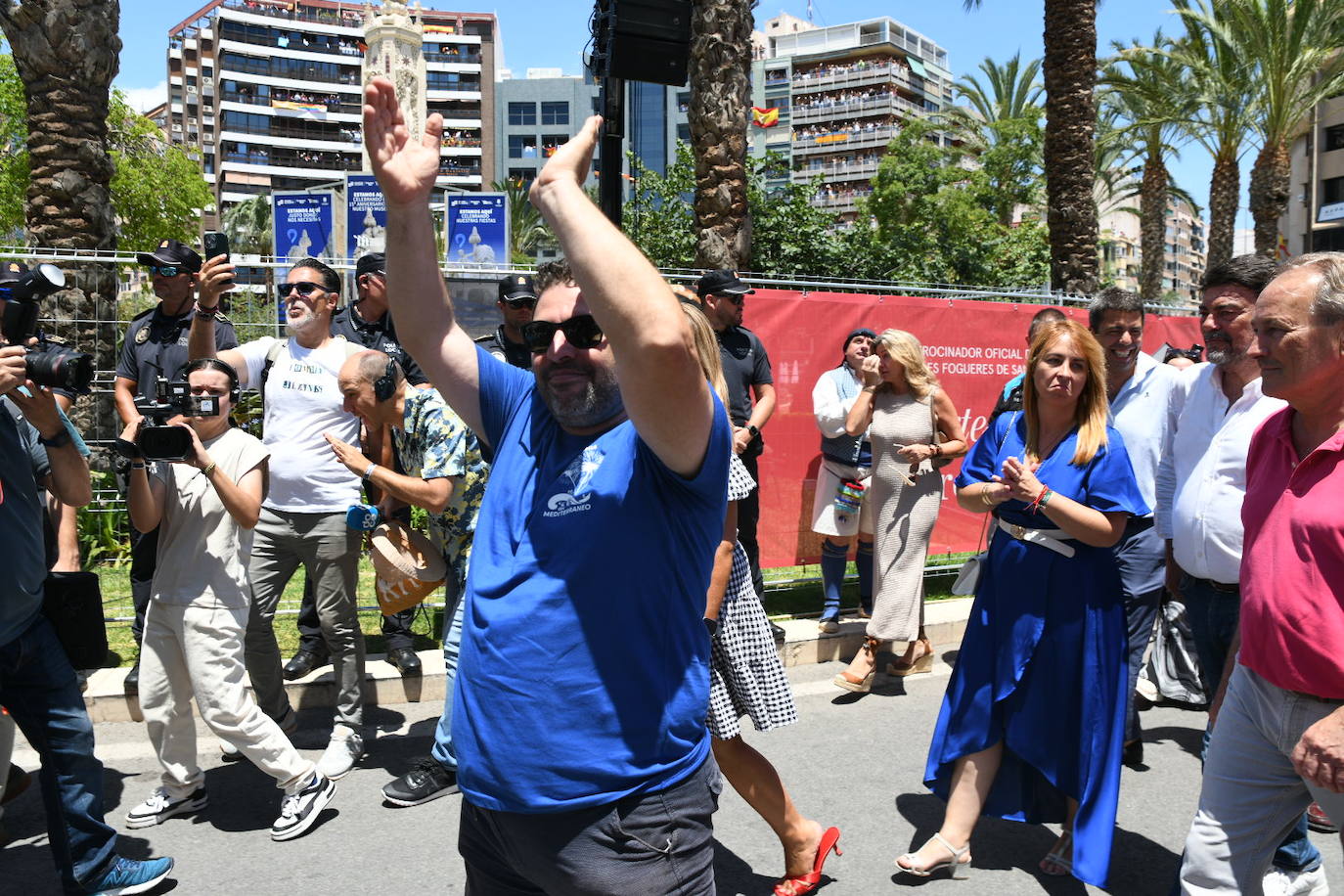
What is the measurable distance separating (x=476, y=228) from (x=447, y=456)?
9228 millimetres

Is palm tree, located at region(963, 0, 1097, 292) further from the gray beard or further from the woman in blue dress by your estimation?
the gray beard

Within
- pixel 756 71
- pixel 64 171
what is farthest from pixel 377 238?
pixel 756 71

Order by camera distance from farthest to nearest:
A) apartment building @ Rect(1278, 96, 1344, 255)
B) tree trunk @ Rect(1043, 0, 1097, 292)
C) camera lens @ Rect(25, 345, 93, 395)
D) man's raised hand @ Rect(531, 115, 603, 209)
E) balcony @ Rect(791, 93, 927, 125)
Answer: balcony @ Rect(791, 93, 927, 125) → apartment building @ Rect(1278, 96, 1344, 255) → tree trunk @ Rect(1043, 0, 1097, 292) → camera lens @ Rect(25, 345, 93, 395) → man's raised hand @ Rect(531, 115, 603, 209)

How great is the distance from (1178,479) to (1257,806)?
73.7 inches

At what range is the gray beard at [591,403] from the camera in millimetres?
2021

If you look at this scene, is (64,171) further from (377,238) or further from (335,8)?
(335,8)

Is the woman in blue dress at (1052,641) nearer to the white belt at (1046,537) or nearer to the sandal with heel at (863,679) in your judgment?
the white belt at (1046,537)

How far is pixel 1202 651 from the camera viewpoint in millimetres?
3936

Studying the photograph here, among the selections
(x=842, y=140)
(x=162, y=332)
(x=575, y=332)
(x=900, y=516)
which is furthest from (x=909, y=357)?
(x=842, y=140)

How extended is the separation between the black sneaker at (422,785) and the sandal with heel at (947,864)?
6.24ft

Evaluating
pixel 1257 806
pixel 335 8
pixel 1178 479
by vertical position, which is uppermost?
pixel 335 8

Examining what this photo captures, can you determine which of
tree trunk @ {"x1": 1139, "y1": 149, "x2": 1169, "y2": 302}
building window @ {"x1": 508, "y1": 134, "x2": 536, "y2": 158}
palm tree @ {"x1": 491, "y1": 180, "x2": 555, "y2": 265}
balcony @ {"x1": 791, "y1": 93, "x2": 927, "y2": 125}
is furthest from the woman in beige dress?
building window @ {"x1": 508, "y1": 134, "x2": 536, "y2": 158}

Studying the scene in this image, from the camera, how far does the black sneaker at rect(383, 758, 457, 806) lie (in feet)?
14.5

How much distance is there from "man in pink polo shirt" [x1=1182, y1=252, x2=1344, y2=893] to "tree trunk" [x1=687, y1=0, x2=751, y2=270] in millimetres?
6914
